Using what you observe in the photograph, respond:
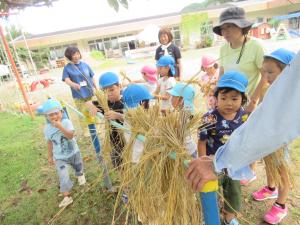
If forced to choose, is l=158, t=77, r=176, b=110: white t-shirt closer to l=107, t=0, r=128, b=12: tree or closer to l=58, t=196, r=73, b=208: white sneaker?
l=58, t=196, r=73, b=208: white sneaker

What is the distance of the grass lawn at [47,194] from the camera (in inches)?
109

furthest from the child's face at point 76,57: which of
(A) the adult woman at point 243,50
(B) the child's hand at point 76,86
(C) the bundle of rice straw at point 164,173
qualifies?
(C) the bundle of rice straw at point 164,173

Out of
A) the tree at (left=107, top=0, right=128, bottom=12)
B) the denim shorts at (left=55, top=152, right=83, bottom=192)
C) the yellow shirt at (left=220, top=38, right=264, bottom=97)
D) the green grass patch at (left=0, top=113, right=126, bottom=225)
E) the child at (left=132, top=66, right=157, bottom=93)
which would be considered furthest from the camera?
the child at (left=132, top=66, right=157, bottom=93)

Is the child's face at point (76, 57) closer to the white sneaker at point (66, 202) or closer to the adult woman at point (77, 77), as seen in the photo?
the adult woman at point (77, 77)

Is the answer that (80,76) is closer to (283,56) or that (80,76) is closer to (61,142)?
(61,142)

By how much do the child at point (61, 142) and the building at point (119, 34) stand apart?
82.2 feet

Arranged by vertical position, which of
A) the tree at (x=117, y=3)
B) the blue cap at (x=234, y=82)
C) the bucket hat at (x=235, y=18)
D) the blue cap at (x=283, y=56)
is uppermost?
the tree at (x=117, y=3)

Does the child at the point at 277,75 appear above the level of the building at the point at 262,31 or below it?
above

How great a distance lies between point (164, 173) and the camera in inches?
55.6

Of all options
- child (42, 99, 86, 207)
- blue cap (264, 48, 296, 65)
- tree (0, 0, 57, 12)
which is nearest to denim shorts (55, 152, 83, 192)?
child (42, 99, 86, 207)

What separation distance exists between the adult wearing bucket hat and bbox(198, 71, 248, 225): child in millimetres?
601

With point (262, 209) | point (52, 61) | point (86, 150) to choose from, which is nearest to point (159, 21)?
point (52, 61)

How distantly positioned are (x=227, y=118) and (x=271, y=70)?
0.64 m

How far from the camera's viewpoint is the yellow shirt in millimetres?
2639
